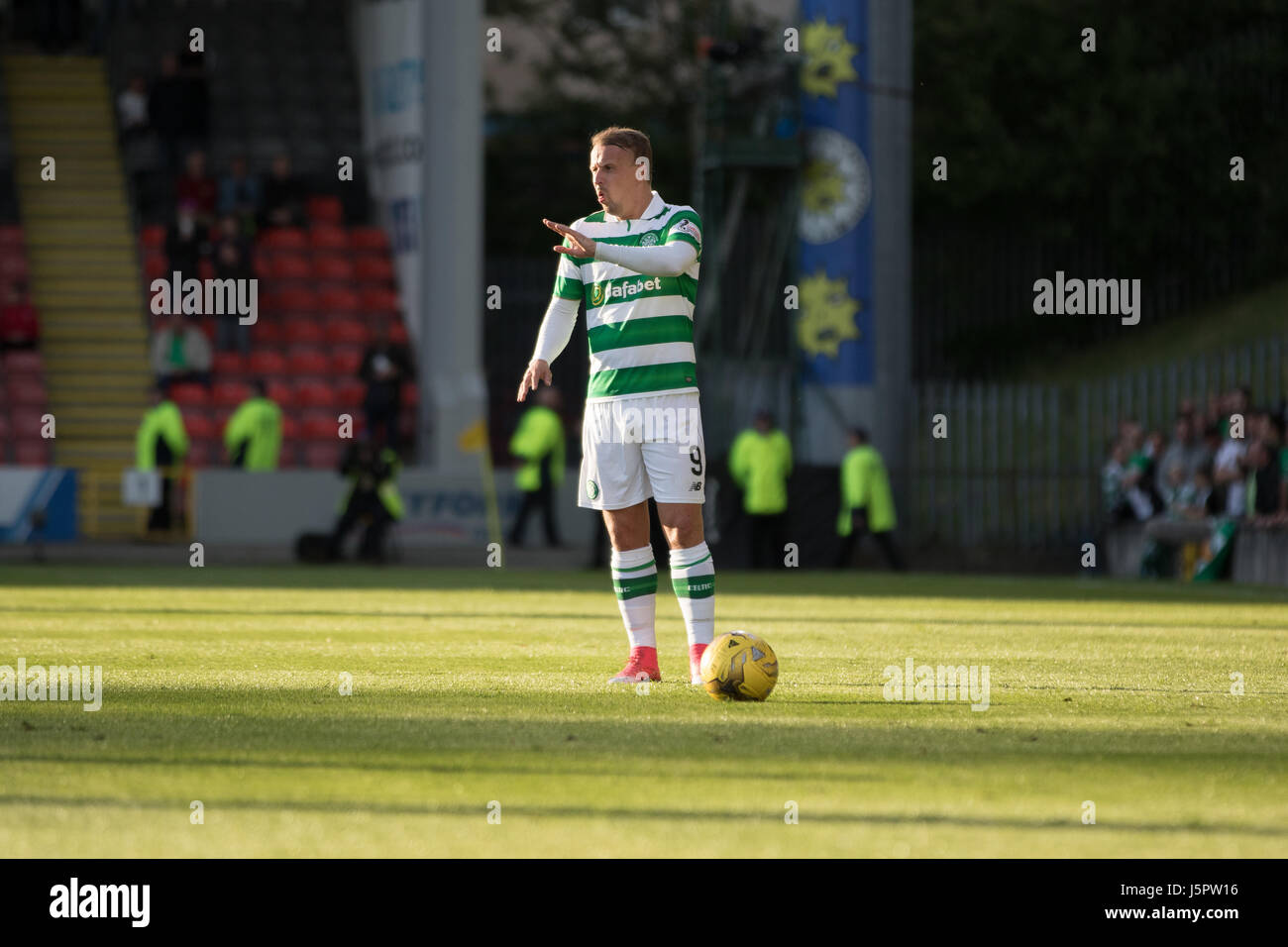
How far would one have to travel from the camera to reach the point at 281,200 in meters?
32.8

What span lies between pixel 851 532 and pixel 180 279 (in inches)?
448

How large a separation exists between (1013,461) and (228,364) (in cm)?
1208

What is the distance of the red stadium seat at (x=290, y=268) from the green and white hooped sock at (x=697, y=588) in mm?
24973

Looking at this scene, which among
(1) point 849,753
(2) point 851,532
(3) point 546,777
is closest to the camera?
(3) point 546,777

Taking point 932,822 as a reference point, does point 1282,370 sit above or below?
above

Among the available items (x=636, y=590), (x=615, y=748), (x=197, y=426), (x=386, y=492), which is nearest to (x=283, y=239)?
(x=197, y=426)

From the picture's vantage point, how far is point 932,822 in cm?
531
